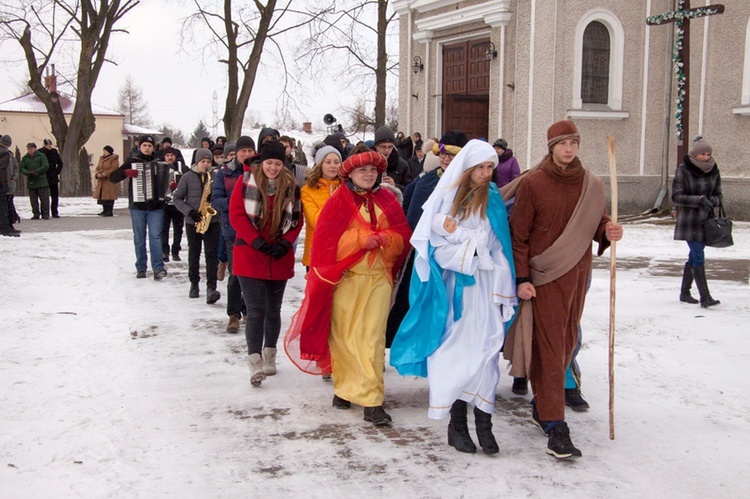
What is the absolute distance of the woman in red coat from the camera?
5867 millimetres

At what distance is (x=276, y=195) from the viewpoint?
5.96 meters

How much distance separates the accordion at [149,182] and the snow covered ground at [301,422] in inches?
92.2

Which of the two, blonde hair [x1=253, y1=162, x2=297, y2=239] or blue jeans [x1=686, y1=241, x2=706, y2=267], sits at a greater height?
blonde hair [x1=253, y1=162, x2=297, y2=239]

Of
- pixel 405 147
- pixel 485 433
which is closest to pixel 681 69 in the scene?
pixel 405 147

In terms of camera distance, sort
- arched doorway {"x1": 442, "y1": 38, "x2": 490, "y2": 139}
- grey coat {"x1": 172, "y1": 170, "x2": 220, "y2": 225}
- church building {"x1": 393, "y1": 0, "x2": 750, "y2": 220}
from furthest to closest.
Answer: arched doorway {"x1": 442, "y1": 38, "x2": 490, "y2": 139} → church building {"x1": 393, "y1": 0, "x2": 750, "y2": 220} → grey coat {"x1": 172, "y1": 170, "x2": 220, "y2": 225}

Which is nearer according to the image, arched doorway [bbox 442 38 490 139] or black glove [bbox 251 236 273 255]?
black glove [bbox 251 236 273 255]

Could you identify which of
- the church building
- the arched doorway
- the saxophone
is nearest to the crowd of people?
the saxophone

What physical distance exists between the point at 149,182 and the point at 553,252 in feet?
23.5

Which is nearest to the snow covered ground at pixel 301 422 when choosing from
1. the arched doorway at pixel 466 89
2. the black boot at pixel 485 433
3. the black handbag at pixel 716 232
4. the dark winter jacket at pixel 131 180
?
the black boot at pixel 485 433

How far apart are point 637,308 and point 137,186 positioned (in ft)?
21.1

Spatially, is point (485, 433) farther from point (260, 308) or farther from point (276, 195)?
point (276, 195)

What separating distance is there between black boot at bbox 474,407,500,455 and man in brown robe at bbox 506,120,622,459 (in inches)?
11.6

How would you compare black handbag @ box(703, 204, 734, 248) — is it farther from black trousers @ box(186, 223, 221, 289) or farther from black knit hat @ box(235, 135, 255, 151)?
black trousers @ box(186, 223, 221, 289)

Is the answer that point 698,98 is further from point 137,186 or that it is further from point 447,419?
point 447,419
